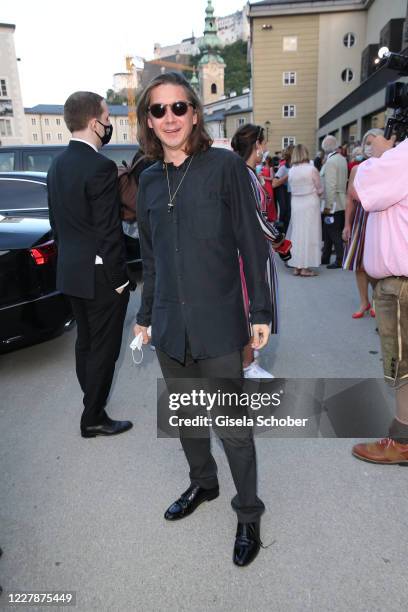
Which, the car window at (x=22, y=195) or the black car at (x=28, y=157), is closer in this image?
the car window at (x=22, y=195)

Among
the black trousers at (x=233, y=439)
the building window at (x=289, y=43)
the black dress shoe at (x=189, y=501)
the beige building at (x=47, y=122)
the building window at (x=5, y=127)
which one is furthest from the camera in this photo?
the beige building at (x=47, y=122)

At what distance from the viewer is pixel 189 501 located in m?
2.42

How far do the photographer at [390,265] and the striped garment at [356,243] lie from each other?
196 cm

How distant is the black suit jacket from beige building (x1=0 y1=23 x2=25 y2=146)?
61418 mm

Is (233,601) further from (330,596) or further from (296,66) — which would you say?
(296,66)

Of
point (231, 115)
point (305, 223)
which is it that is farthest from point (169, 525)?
point (231, 115)

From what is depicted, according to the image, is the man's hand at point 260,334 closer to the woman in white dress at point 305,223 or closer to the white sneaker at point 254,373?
the white sneaker at point 254,373

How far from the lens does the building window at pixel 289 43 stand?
33062mm

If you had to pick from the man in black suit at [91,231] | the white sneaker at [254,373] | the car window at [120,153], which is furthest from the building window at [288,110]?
the man in black suit at [91,231]

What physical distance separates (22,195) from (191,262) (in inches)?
175

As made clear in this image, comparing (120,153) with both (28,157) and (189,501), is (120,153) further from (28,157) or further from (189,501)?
(189,501)

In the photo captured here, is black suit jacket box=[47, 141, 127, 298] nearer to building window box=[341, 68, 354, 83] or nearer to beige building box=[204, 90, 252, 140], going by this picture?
building window box=[341, 68, 354, 83]

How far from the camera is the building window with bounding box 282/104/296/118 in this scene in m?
34.7

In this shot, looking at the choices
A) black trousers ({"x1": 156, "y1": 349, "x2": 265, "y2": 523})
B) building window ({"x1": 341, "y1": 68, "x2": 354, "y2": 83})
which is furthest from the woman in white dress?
building window ({"x1": 341, "y1": 68, "x2": 354, "y2": 83})
